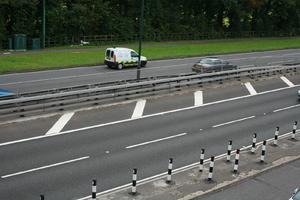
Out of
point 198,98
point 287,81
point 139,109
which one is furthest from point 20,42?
point 139,109

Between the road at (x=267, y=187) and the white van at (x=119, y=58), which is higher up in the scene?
the white van at (x=119, y=58)

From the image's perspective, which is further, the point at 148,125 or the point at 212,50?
the point at 212,50

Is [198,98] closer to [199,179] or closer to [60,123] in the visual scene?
[60,123]

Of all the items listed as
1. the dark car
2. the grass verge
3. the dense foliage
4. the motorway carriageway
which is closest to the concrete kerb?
the motorway carriageway

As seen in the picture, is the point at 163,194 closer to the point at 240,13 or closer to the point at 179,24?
the point at 179,24

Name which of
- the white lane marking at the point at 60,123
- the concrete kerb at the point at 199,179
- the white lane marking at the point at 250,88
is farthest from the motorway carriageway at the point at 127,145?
the white lane marking at the point at 250,88

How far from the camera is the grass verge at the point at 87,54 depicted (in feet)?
120

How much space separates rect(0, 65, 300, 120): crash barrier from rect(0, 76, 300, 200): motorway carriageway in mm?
1095

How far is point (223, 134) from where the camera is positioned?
18625 millimetres

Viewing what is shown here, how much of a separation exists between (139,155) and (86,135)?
2.87m

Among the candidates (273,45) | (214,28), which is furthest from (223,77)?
(214,28)

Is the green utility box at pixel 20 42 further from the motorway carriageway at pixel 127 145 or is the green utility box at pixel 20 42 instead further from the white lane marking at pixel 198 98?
the motorway carriageway at pixel 127 145

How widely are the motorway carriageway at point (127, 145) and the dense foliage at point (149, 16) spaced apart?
105 feet

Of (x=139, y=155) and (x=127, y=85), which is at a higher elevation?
(x=127, y=85)
